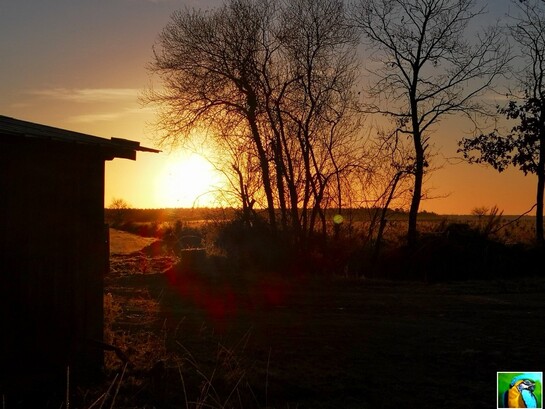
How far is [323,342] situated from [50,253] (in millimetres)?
5064

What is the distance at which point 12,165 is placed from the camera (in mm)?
8227

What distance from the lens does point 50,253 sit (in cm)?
877

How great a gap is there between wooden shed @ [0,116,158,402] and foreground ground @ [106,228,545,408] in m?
1.06

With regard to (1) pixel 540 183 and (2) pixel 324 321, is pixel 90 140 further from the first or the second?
(1) pixel 540 183

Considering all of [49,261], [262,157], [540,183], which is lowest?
[49,261]

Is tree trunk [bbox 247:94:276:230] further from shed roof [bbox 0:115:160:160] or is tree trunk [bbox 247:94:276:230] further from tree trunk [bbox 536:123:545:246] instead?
shed roof [bbox 0:115:160:160]

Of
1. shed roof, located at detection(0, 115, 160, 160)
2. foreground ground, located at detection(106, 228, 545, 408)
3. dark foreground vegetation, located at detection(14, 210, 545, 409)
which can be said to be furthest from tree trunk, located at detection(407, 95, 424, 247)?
shed roof, located at detection(0, 115, 160, 160)

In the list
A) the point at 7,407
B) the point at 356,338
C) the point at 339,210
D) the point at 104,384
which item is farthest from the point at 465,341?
the point at 339,210

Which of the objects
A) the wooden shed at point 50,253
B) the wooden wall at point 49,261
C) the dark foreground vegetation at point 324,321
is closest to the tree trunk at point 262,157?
the dark foreground vegetation at point 324,321

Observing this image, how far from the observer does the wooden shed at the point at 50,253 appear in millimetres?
8203

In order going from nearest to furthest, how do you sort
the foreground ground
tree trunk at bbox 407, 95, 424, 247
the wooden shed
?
the wooden shed < the foreground ground < tree trunk at bbox 407, 95, 424, 247

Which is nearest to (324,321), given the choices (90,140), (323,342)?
(323,342)

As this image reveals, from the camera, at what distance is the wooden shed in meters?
8.20

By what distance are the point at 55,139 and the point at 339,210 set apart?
1783 cm
